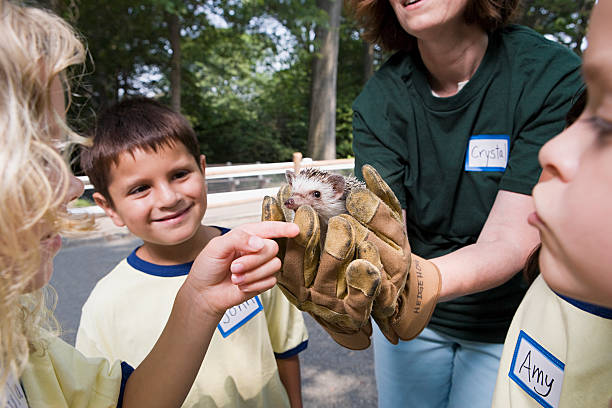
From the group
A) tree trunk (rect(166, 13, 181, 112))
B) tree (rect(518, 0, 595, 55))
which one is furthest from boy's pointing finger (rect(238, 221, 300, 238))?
tree (rect(518, 0, 595, 55))

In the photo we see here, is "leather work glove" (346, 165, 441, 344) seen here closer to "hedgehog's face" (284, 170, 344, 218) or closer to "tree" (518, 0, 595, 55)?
"hedgehog's face" (284, 170, 344, 218)

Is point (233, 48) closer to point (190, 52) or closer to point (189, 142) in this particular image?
point (190, 52)

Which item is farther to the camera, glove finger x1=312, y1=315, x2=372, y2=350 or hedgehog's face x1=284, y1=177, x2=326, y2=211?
hedgehog's face x1=284, y1=177, x2=326, y2=211

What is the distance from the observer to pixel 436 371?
1.79 meters

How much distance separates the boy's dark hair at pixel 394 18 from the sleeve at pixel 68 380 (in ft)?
5.59

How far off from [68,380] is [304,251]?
2.35 ft

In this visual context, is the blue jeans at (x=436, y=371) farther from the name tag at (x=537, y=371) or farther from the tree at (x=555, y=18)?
the tree at (x=555, y=18)

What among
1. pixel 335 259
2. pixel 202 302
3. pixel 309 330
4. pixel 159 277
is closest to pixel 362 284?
pixel 335 259

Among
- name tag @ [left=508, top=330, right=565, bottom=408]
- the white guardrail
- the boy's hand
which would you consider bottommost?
the white guardrail

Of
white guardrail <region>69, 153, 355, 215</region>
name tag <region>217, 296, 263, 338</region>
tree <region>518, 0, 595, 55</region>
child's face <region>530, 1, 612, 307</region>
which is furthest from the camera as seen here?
tree <region>518, 0, 595, 55</region>

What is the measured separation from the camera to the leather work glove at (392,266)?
1125mm

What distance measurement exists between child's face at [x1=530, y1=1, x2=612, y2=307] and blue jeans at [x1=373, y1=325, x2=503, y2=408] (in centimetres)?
121

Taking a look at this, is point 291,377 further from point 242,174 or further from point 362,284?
point 242,174

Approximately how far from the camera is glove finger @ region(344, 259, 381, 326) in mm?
998
